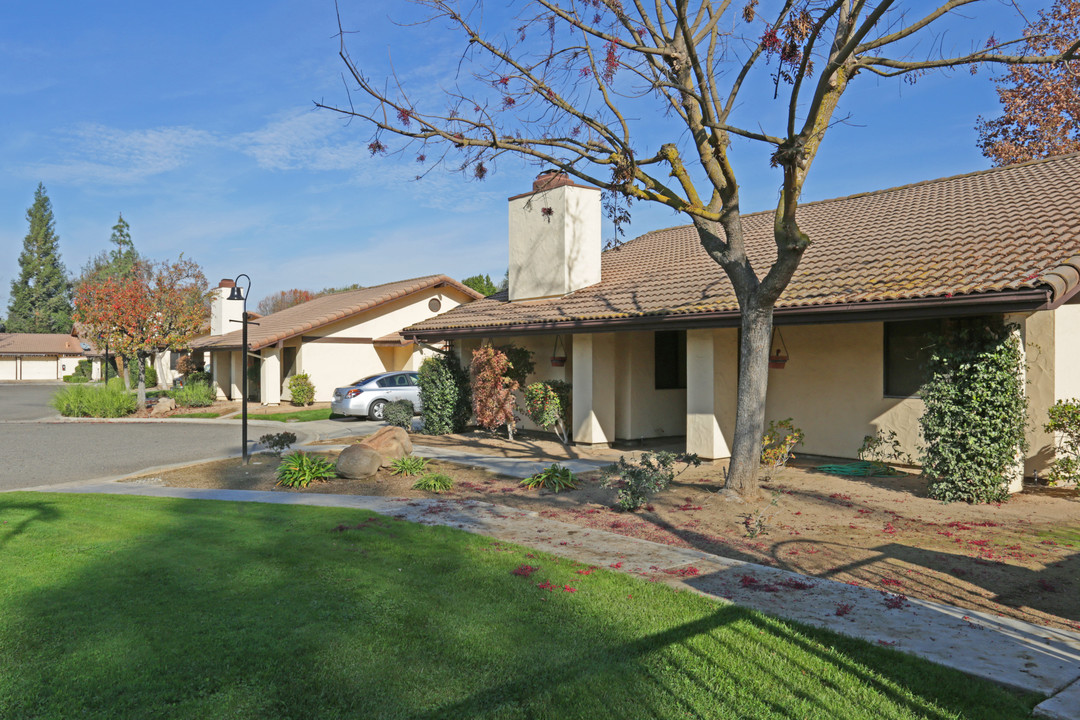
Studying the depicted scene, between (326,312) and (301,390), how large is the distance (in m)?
3.73

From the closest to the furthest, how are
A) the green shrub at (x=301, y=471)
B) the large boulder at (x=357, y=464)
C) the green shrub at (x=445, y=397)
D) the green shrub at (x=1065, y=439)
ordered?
the green shrub at (x=1065, y=439) < the green shrub at (x=301, y=471) < the large boulder at (x=357, y=464) < the green shrub at (x=445, y=397)

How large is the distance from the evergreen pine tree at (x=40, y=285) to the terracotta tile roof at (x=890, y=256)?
80.5 metres

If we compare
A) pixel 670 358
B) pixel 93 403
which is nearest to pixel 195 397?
pixel 93 403

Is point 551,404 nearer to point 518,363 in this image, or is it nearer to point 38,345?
point 518,363

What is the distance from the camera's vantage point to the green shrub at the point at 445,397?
18.4 m

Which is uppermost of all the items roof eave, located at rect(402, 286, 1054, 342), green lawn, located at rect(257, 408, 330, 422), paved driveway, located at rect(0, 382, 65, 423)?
roof eave, located at rect(402, 286, 1054, 342)

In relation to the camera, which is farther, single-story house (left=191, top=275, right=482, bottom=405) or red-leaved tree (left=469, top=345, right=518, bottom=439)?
single-story house (left=191, top=275, right=482, bottom=405)

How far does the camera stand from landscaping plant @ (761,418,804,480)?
437 inches

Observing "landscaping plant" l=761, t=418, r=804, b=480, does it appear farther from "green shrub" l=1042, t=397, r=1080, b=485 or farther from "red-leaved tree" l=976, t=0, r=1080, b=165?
"red-leaved tree" l=976, t=0, r=1080, b=165

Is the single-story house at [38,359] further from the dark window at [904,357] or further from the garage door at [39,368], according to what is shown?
the dark window at [904,357]

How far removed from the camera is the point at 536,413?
15.4 metres

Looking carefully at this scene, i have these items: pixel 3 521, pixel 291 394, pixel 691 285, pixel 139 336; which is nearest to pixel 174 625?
pixel 3 521

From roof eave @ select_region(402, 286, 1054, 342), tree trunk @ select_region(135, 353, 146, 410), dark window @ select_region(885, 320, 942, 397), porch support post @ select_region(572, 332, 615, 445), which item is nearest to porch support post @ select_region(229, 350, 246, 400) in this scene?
tree trunk @ select_region(135, 353, 146, 410)

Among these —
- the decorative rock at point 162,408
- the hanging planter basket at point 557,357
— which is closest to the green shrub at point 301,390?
the decorative rock at point 162,408
